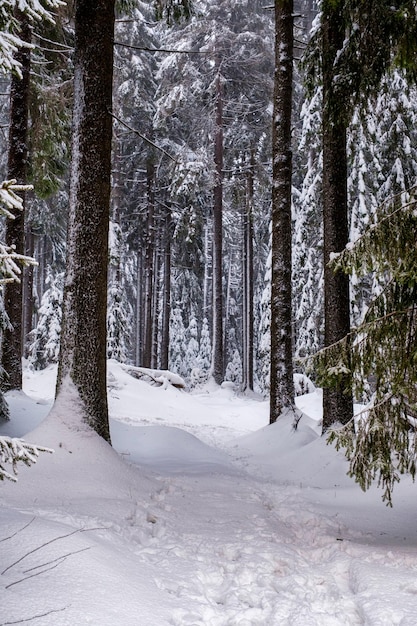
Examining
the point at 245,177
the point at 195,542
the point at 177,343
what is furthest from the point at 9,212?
the point at 177,343

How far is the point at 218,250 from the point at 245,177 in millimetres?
4052

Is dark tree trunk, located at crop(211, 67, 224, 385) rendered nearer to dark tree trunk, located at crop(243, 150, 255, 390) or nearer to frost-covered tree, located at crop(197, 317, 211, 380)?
dark tree trunk, located at crop(243, 150, 255, 390)

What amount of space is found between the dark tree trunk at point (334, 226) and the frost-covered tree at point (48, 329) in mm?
18776

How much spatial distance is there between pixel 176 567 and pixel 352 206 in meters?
13.1

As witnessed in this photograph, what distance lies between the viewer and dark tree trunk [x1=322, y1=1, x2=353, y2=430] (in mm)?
7824

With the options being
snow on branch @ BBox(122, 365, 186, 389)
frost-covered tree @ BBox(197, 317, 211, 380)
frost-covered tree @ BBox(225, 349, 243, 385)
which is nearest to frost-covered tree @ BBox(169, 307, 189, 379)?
frost-covered tree @ BBox(197, 317, 211, 380)

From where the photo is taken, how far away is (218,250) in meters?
21.3

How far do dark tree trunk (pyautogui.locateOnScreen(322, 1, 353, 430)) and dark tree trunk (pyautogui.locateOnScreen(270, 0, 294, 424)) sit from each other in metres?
1.60

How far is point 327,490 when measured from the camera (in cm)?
658

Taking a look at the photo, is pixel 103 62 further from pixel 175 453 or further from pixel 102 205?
pixel 175 453

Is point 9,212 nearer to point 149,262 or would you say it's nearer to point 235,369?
point 149,262

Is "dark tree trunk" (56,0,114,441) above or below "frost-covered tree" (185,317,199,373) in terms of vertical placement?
above

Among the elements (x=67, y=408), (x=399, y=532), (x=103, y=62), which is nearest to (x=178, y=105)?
(x=103, y=62)

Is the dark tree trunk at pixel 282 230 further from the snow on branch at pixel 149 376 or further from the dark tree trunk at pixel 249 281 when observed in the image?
the dark tree trunk at pixel 249 281
